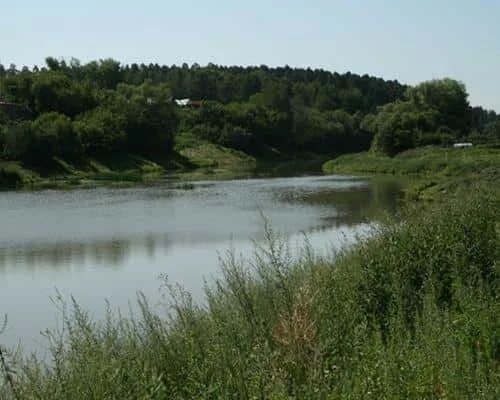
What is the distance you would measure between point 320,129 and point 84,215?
7328 cm

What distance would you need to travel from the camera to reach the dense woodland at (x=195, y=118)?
225 feet

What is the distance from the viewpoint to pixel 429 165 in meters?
54.6

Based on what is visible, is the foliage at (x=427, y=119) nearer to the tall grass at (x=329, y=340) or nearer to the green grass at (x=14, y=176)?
the green grass at (x=14, y=176)

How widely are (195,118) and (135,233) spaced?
71.8 metres

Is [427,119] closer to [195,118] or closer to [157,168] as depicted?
[157,168]

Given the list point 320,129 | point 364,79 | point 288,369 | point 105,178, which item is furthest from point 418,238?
point 364,79

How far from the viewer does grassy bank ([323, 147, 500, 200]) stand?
38156mm

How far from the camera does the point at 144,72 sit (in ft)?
470

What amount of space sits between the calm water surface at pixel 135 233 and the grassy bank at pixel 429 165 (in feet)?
7.22

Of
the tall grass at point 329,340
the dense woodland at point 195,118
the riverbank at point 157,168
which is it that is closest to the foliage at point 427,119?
the dense woodland at point 195,118

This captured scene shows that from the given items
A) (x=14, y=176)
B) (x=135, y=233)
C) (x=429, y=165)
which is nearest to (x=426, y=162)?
(x=429, y=165)

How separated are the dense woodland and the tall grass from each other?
55057 millimetres

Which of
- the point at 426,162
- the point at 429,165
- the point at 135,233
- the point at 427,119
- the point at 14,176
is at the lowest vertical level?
the point at 135,233

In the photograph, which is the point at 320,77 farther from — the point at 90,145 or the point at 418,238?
the point at 418,238
